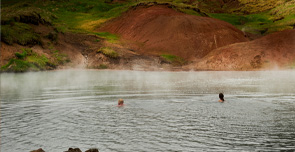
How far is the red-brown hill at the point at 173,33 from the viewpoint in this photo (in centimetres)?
8194

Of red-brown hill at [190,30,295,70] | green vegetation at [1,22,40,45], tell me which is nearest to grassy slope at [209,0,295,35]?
red-brown hill at [190,30,295,70]

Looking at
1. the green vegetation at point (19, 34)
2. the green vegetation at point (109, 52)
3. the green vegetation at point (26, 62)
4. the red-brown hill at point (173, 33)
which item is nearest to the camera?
the green vegetation at point (26, 62)

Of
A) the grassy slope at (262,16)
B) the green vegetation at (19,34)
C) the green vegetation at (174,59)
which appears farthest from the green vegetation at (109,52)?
the grassy slope at (262,16)

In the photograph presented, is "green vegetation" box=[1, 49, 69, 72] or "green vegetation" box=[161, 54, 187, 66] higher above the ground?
"green vegetation" box=[161, 54, 187, 66]

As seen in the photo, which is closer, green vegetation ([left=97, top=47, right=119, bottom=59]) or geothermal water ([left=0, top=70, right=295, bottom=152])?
geothermal water ([left=0, top=70, right=295, bottom=152])

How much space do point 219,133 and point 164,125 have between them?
122 inches

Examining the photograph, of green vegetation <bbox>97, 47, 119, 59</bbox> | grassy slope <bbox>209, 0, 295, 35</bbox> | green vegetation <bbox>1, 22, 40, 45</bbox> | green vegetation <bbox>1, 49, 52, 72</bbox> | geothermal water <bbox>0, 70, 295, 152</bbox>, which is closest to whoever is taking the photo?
geothermal water <bbox>0, 70, 295, 152</bbox>

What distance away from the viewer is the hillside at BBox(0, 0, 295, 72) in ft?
230

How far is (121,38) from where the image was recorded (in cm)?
9081

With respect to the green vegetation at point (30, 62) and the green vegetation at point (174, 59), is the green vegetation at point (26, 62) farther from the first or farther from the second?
the green vegetation at point (174, 59)

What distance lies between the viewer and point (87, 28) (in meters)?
100

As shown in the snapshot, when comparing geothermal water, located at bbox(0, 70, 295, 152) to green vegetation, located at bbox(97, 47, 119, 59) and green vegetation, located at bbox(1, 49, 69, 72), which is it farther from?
green vegetation, located at bbox(97, 47, 119, 59)

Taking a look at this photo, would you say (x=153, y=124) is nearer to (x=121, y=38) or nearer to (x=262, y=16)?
(x=121, y=38)

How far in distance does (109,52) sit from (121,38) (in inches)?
618
